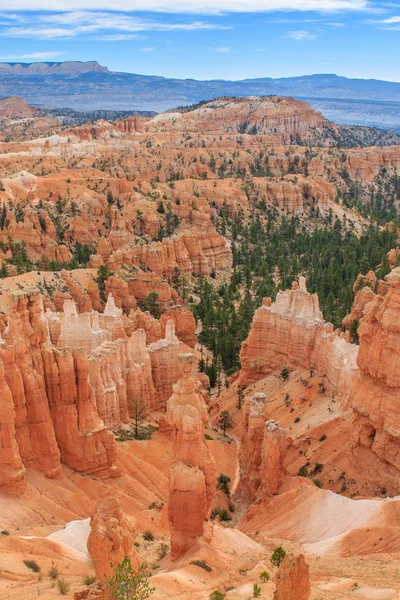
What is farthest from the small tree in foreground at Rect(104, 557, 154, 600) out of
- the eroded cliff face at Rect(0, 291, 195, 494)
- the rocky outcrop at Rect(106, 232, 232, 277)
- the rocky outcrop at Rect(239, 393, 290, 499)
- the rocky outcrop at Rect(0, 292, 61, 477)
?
the rocky outcrop at Rect(106, 232, 232, 277)

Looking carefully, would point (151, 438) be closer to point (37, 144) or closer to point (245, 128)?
point (37, 144)

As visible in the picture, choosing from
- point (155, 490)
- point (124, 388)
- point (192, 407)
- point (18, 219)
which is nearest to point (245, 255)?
point (18, 219)

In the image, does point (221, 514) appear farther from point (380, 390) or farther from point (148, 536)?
point (380, 390)

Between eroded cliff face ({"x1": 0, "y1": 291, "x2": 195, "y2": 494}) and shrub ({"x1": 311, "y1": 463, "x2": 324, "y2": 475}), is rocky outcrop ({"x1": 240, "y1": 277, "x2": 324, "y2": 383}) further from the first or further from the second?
eroded cliff face ({"x1": 0, "y1": 291, "x2": 195, "y2": 494})

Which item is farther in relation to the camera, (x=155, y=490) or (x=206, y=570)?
(x=155, y=490)

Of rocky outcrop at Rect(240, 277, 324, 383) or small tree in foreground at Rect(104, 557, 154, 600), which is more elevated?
small tree in foreground at Rect(104, 557, 154, 600)

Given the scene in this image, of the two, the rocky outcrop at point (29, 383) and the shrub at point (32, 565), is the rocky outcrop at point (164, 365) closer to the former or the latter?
the rocky outcrop at point (29, 383)

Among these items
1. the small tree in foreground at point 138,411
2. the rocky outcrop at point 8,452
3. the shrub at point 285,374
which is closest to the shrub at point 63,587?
the rocky outcrop at point 8,452
